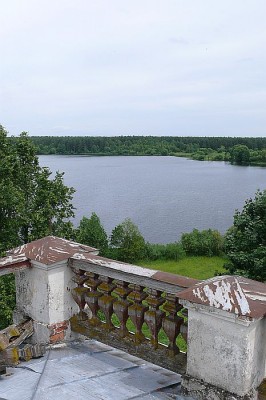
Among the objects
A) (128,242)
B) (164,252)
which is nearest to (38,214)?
(128,242)

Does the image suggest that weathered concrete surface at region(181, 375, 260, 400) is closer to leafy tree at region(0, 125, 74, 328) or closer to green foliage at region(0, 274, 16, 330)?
Result: green foliage at region(0, 274, 16, 330)

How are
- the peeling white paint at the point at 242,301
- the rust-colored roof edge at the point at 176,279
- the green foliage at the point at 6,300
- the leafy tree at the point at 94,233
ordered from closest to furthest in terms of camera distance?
the peeling white paint at the point at 242,301
the rust-colored roof edge at the point at 176,279
the green foliage at the point at 6,300
the leafy tree at the point at 94,233

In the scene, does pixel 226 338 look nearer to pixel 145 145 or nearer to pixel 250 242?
pixel 250 242

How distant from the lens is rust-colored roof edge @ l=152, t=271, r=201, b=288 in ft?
9.39

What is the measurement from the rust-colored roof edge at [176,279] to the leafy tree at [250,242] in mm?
9531

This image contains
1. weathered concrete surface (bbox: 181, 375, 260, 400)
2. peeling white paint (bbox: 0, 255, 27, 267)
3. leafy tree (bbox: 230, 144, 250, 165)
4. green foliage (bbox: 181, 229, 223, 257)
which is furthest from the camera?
leafy tree (bbox: 230, 144, 250, 165)

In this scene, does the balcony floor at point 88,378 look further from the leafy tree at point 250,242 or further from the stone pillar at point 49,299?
the leafy tree at point 250,242

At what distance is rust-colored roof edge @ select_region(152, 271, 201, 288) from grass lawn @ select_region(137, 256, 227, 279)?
26043 mm

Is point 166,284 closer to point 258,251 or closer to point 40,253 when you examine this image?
point 40,253

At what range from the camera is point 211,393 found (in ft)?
8.71

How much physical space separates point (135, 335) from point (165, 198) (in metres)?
48.7

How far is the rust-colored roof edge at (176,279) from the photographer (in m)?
2.86

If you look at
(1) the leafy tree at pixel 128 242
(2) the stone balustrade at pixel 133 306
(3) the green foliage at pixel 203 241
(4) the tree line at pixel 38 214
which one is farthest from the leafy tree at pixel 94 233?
(2) the stone balustrade at pixel 133 306

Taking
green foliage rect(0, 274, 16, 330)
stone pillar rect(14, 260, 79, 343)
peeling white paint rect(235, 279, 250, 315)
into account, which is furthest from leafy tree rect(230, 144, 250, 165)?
peeling white paint rect(235, 279, 250, 315)
